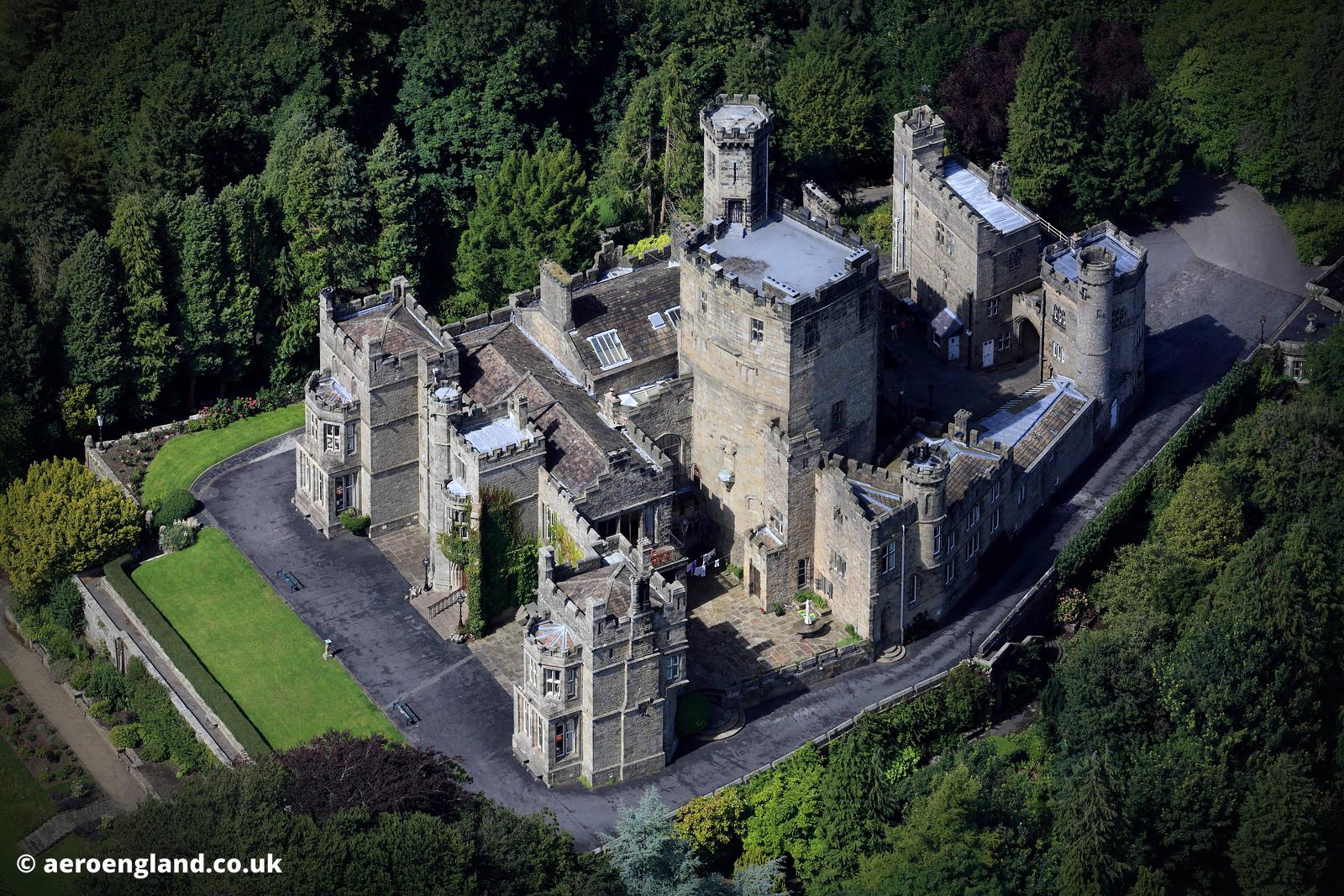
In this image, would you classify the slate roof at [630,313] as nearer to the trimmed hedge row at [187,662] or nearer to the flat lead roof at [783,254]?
the flat lead roof at [783,254]

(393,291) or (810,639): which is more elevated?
(393,291)

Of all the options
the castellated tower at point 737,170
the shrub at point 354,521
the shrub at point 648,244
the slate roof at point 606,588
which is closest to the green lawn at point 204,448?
the shrub at point 354,521

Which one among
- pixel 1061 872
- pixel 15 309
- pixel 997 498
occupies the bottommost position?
pixel 1061 872

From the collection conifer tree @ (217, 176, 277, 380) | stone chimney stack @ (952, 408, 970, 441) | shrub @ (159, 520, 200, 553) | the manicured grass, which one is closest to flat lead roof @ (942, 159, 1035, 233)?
stone chimney stack @ (952, 408, 970, 441)

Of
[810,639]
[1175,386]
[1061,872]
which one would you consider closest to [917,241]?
[1175,386]

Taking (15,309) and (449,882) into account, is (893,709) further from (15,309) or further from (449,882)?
(15,309)

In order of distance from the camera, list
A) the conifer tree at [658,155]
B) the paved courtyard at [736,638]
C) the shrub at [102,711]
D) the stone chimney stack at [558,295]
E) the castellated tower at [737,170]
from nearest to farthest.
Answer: the paved courtyard at [736,638] < the shrub at [102,711] < the stone chimney stack at [558,295] < the castellated tower at [737,170] < the conifer tree at [658,155]
